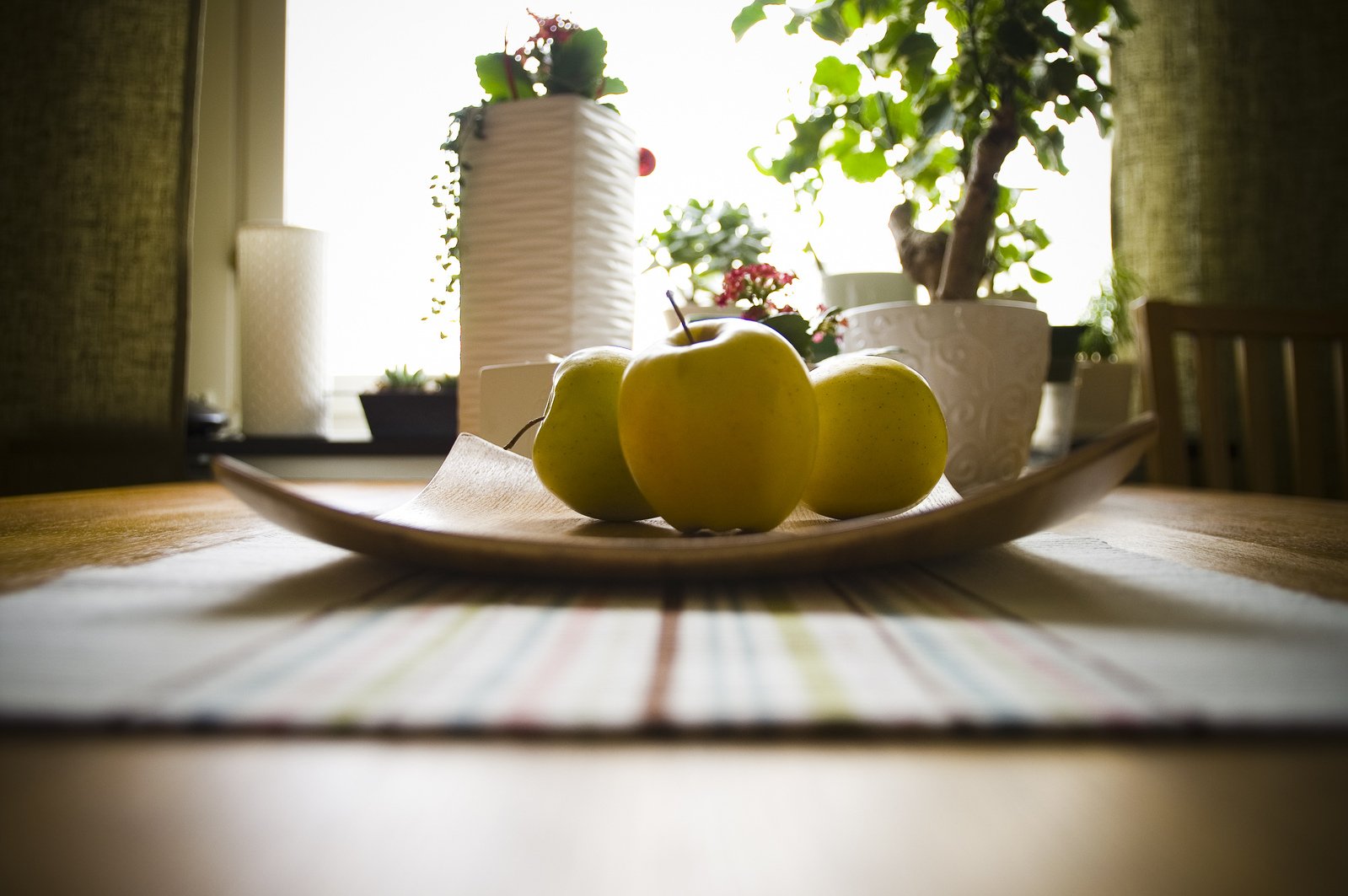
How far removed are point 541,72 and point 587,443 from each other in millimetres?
694

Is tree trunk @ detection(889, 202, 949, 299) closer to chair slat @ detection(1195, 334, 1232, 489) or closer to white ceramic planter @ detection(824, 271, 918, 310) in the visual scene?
white ceramic planter @ detection(824, 271, 918, 310)

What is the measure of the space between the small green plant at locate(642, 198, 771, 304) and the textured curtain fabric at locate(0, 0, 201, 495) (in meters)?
0.70

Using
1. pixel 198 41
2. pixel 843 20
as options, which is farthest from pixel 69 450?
pixel 843 20

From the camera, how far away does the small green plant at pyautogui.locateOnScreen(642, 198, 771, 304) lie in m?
1.18

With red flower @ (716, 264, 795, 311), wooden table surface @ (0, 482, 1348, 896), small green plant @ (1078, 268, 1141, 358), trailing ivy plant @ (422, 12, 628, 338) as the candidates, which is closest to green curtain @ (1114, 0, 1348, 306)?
small green plant @ (1078, 268, 1141, 358)

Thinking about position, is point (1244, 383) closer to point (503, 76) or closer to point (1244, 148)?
point (1244, 148)

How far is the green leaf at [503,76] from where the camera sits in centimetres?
95

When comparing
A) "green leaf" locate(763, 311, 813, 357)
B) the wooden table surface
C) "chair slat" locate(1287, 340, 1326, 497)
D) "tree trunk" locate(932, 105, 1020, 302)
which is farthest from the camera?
"chair slat" locate(1287, 340, 1326, 497)

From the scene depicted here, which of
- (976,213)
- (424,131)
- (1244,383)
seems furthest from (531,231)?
(424,131)

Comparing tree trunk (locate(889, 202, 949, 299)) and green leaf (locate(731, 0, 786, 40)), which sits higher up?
green leaf (locate(731, 0, 786, 40))

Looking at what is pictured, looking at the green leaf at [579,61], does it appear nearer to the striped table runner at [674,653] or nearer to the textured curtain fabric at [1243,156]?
the striped table runner at [674,653]

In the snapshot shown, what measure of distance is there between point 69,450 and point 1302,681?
1357 mm

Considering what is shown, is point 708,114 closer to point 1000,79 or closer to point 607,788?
point 1000,79

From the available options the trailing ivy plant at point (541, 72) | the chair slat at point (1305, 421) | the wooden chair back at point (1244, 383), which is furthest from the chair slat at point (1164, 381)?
the trailing ivy plant at point (541, 72)
